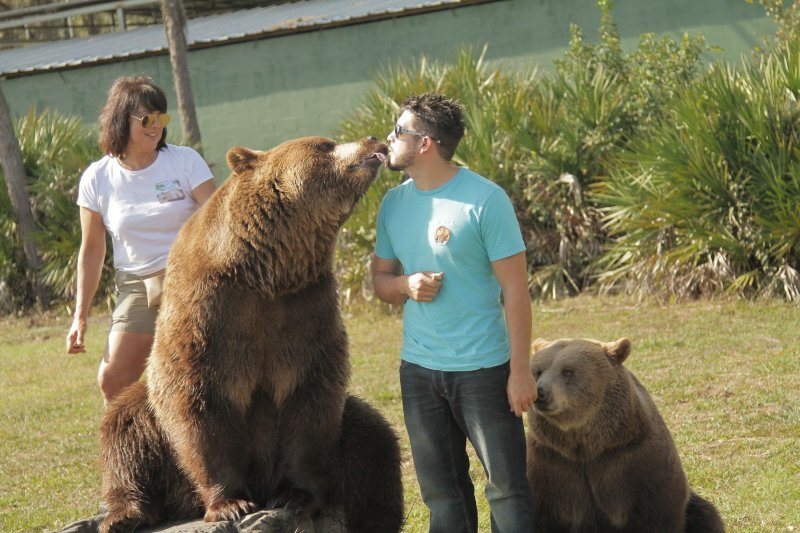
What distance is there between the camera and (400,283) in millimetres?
4770

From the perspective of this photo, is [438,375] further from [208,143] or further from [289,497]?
[208,143]

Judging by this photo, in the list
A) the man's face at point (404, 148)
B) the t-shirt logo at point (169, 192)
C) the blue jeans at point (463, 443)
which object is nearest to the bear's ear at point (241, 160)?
the man's face at point (404, 148)

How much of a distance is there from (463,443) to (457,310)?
666 mm

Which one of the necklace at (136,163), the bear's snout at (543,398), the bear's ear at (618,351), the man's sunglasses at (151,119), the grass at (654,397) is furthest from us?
the grass at (654,397)

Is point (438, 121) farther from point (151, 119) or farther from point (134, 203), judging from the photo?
point (134, 203)

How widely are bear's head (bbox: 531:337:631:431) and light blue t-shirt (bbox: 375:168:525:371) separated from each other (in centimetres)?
41

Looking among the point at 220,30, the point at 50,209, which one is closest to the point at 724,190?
the point at 50,209

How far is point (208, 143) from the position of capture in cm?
2077

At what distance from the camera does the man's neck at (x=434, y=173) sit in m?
4.74

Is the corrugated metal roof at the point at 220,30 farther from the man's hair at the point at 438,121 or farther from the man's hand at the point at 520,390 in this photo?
the man's hand at the point at 520,390

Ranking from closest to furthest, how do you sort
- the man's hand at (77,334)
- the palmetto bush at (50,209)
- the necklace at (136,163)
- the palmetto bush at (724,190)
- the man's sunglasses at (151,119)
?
the man's sunglasses at (151,119) < the necklace at (136,163) < the man's hand at (77,334) < the palmetto bush at (724,190) < the palmetto bush at (50,209)

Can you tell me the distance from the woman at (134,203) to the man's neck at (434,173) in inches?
54.6

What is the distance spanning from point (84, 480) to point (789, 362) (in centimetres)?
Result: 601

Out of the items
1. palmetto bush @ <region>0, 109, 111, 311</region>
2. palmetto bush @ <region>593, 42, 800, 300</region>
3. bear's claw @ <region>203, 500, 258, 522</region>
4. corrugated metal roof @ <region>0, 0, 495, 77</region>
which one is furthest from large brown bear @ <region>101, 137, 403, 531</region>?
corrugated metal roof @ <region>0, 0, 495, 77</region>
